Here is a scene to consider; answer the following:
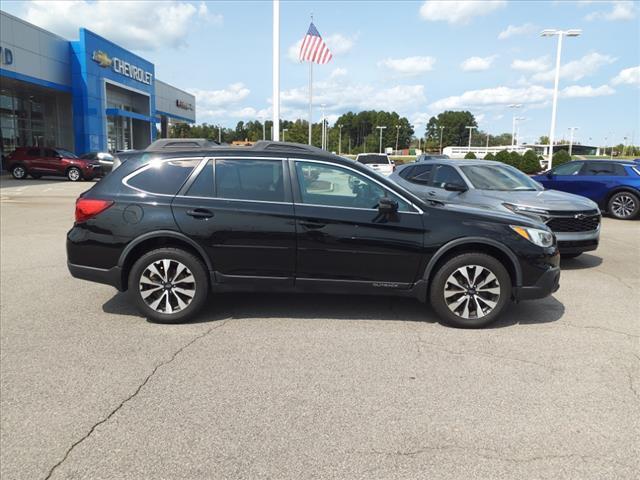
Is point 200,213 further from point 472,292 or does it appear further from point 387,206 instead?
point 472,292

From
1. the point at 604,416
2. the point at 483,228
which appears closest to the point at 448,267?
the point at 483,228

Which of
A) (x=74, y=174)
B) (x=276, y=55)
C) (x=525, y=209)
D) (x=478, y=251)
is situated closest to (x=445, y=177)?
(x=525, y=209)

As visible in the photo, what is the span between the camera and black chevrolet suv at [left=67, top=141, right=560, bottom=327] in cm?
472

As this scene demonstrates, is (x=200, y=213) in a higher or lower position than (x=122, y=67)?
lower

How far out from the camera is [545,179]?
44.8 feet

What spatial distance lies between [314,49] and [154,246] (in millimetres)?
15680

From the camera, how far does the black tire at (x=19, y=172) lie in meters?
25.3

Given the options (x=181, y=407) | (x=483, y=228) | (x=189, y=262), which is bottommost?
(x=181, y=407)

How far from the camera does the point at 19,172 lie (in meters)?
25.5

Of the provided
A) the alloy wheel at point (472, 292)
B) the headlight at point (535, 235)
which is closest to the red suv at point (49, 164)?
the alloy wheel at point (472, 292)

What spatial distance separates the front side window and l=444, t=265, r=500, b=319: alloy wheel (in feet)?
2.77

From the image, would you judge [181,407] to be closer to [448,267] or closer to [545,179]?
[448,267]

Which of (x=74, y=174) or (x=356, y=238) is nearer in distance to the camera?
(x=356, y=238)

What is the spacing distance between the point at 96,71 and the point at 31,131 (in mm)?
5669
